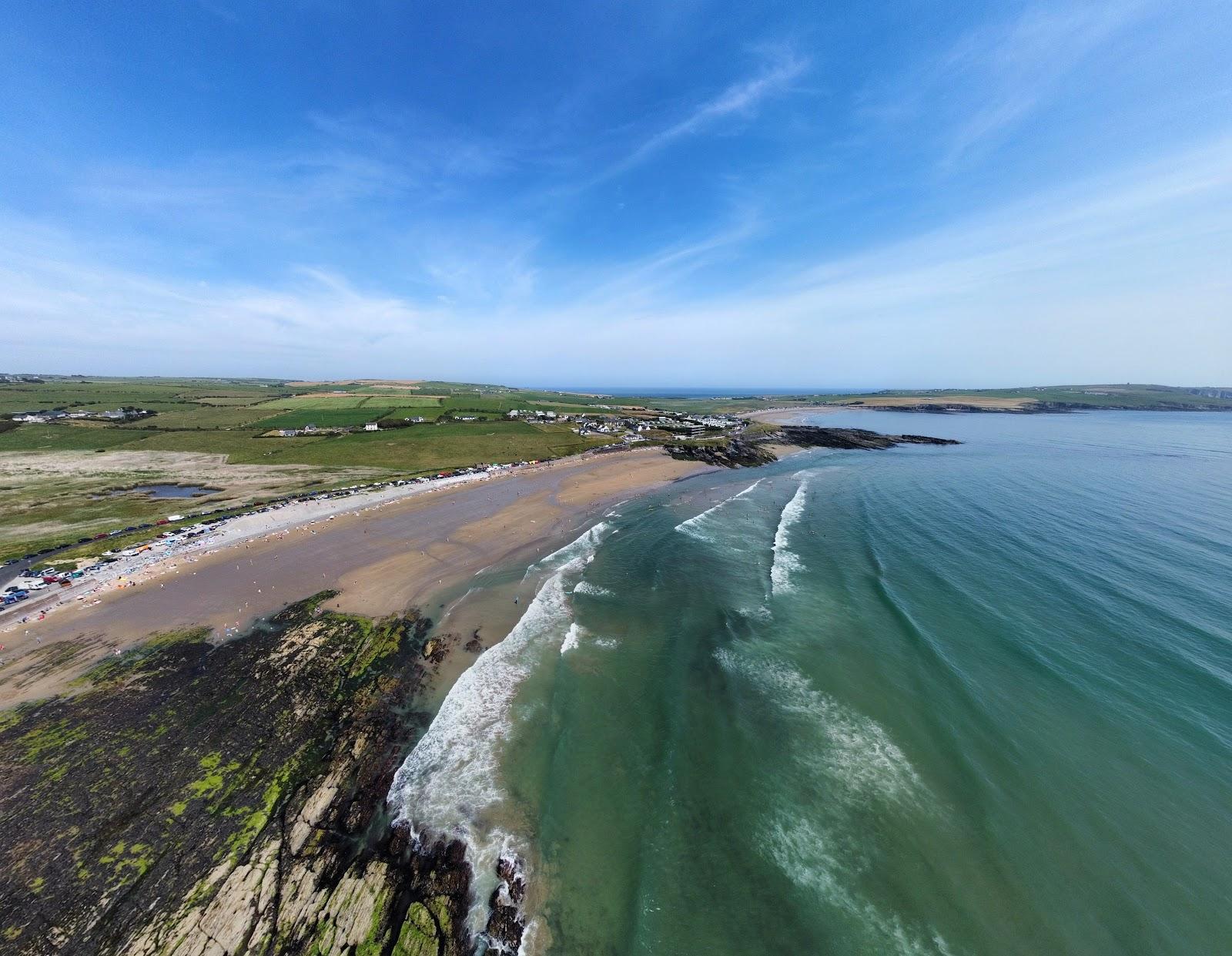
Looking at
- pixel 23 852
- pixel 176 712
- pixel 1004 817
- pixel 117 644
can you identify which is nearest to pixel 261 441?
pixel 117 644

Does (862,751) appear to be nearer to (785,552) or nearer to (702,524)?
(785,552)

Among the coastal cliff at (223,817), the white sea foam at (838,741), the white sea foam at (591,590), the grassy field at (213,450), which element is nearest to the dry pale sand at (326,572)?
the coastal cliff at (223,817)

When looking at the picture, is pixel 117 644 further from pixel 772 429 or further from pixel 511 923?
pixel 772 429

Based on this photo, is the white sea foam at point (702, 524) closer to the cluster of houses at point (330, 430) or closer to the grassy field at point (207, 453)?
the grassy field at point (207, 453)

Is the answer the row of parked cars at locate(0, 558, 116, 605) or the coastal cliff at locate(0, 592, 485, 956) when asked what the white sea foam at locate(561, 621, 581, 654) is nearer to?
the coastal cliff at locate(0, 592, 485, 956)

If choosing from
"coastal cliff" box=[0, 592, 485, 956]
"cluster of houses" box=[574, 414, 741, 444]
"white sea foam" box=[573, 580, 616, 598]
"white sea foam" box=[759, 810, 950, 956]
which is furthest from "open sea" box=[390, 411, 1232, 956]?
"cluster of houses" box=[574, 414, 741, 444]

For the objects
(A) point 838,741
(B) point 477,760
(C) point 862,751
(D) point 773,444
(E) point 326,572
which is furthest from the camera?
(D) point 773,444

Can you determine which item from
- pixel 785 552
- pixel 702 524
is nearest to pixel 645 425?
pixel 702 524
